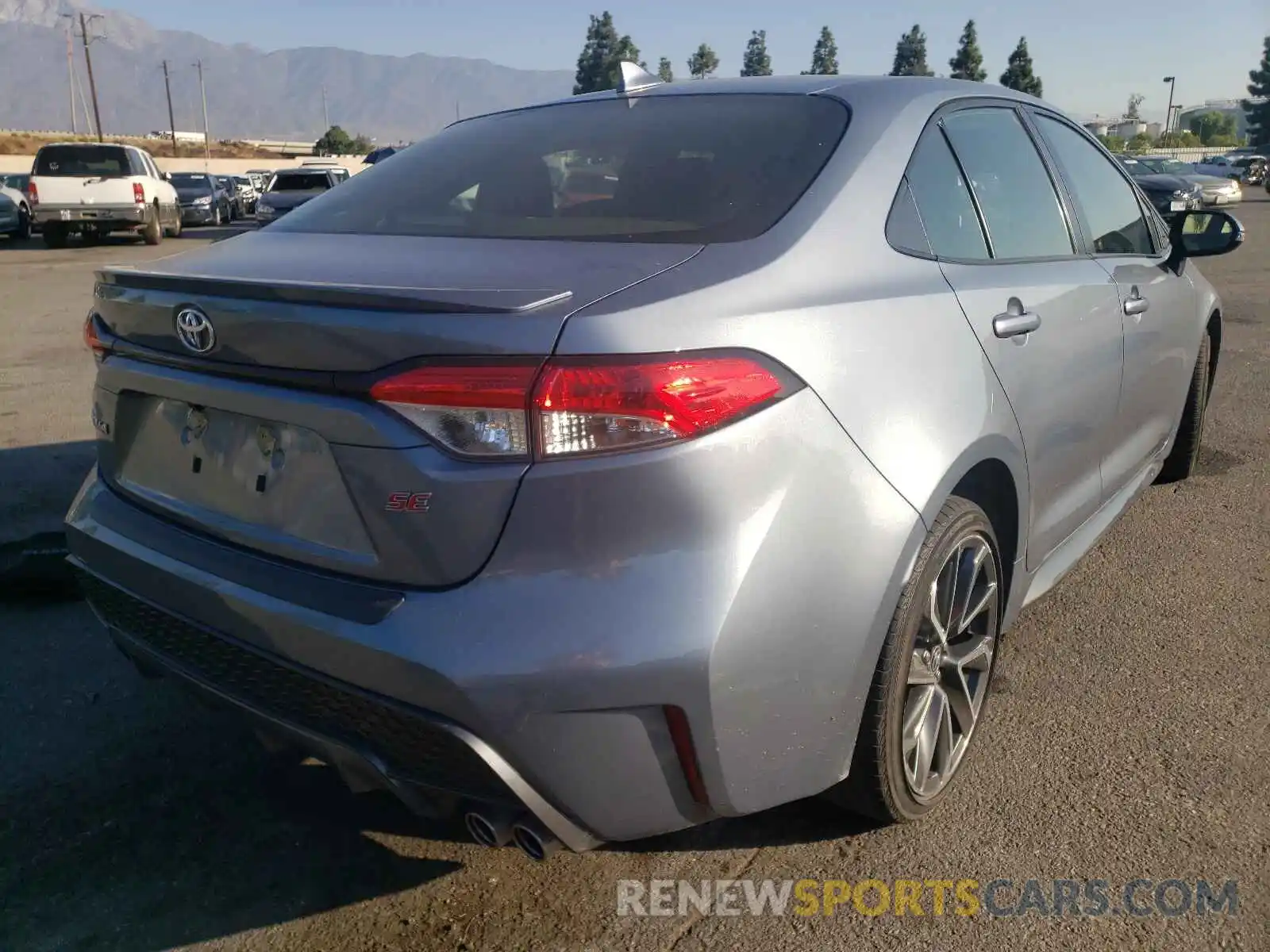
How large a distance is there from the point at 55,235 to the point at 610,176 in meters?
20.7

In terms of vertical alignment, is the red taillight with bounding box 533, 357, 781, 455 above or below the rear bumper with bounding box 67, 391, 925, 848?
above

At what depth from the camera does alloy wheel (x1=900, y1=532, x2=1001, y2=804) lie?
7.77ft

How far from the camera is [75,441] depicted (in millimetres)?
5777

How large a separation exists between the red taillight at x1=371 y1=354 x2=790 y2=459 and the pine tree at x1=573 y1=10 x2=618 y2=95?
78.7m

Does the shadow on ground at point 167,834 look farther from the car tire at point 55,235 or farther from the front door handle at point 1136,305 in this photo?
the car tire at point 55,235

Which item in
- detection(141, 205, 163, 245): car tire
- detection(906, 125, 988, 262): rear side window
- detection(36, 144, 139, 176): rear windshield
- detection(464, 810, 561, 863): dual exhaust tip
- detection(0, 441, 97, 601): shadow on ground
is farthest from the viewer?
detection(141, 205, 163, 245): car tire

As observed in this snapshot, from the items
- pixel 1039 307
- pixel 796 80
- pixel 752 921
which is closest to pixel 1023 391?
pixel 1039 307

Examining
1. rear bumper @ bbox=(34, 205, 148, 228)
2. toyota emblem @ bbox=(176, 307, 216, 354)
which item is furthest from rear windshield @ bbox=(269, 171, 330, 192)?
toyota emblem @ bbox=(176, 307, 216, 354)

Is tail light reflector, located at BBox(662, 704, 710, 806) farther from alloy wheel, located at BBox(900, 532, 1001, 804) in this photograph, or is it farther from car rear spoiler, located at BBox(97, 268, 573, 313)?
car rear spoiler, located at BBox(97, 268, 573, 313)

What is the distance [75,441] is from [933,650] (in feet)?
16.4

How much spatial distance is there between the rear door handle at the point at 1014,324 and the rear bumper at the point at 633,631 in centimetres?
65

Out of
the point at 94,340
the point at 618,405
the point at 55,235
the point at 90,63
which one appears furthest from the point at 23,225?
the point at 90,63

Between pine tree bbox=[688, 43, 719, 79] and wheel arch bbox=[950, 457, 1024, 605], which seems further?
pine tree bbox=[688, 43, 719, 79]

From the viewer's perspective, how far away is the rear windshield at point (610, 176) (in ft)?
7.39
